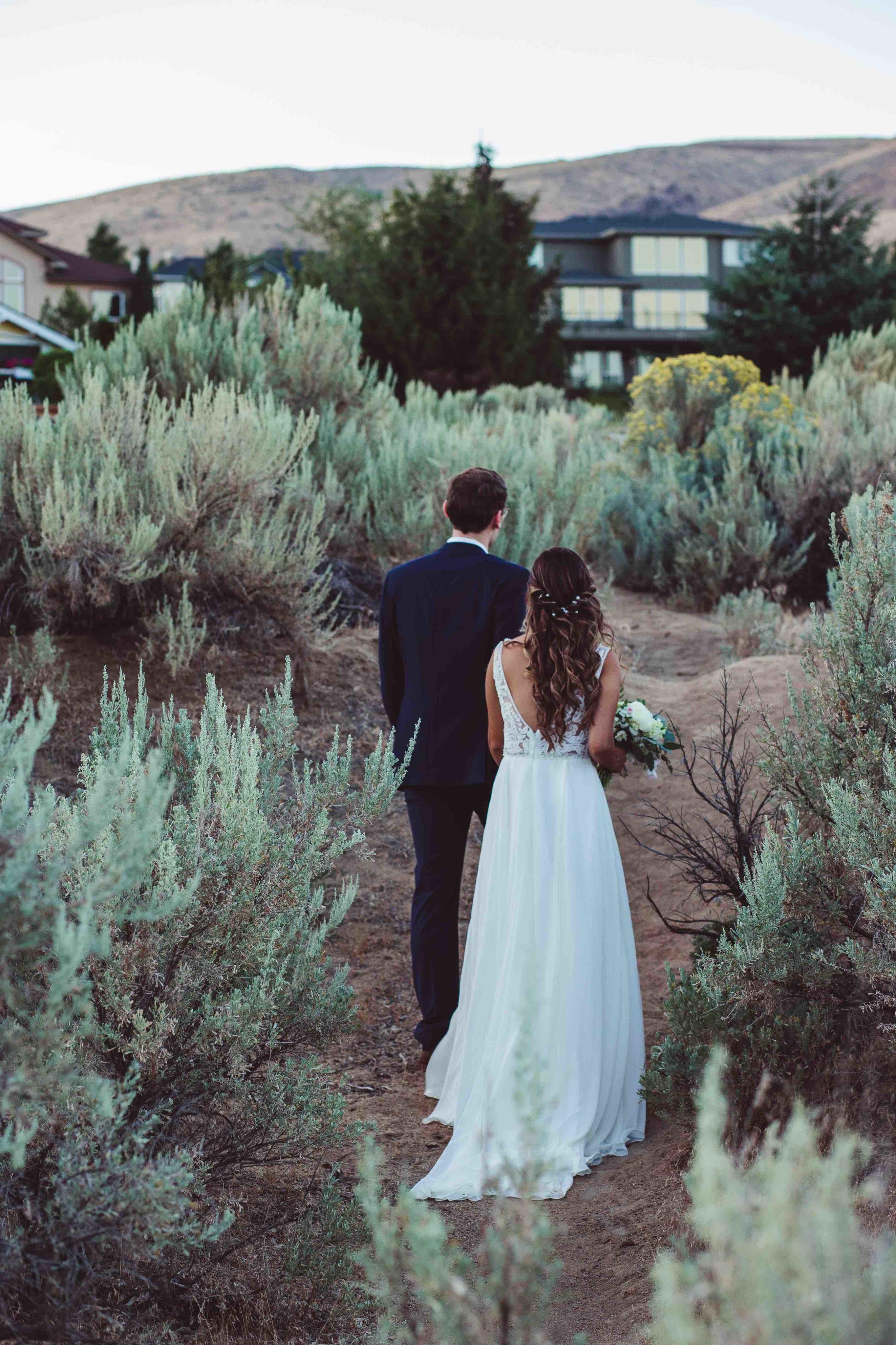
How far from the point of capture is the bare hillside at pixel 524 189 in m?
160

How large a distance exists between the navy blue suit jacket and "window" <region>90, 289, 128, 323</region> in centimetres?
4754

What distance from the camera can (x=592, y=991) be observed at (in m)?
4.26

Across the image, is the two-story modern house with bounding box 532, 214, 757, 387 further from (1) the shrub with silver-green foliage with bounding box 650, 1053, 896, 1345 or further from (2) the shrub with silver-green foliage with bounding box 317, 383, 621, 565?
(1) the shrub with silver-green foliage with bounding box 650, 1053, 896, 1345

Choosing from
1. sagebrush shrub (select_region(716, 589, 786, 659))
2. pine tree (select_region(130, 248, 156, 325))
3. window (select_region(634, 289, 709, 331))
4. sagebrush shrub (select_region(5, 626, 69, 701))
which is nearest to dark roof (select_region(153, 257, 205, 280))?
pine tree (select_region(130, 248, 156, 325))

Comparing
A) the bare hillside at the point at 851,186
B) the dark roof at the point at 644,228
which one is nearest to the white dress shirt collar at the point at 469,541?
the dark roof at the point at 644,228

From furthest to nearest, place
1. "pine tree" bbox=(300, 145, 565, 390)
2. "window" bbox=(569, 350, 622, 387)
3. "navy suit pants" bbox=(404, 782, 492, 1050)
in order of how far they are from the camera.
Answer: "window" bbox=(569, 350, 622, 387)
"pine tree" bbox=(300, 145, 565, 390)
"navy suit pants" bbox=(404, 782, 492, 1050)

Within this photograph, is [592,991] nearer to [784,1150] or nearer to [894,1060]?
[894,1060]

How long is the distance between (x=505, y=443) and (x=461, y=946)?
213 inches

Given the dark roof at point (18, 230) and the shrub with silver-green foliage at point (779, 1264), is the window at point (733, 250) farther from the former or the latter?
the shrub with silver-green foliage at point (779, 1264)

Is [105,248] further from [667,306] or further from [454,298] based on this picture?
[454,298]

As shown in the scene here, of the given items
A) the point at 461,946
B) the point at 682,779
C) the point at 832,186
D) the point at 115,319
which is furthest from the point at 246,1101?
the point at 115,319

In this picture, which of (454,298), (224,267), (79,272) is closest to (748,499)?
(454,298)

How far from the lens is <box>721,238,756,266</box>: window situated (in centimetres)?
5922

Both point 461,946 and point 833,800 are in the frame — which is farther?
point 461,946
